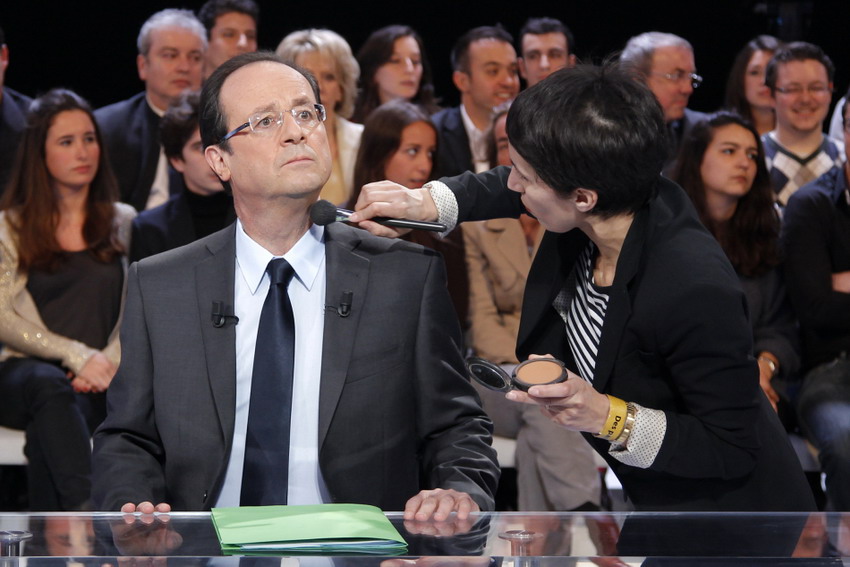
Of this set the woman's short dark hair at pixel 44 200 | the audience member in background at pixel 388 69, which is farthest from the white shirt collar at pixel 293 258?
the audience member in background at pixel 388 69

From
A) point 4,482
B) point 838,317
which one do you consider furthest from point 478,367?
point 4,482

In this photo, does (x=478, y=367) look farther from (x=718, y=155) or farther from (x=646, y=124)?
(x=718, y=155)

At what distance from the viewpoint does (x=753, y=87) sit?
5195 mm

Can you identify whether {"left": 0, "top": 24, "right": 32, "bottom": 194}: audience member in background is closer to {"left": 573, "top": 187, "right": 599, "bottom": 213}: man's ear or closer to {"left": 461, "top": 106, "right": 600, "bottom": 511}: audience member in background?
{"left": 461, "top": 106, "right": 600, "bottom": 511}: audience member in background

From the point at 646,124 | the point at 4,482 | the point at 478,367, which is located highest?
the point at 646,124

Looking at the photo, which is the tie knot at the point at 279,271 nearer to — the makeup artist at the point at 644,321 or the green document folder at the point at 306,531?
the makeup artist at the point at 644,321

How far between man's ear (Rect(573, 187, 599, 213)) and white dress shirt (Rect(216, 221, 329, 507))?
621mm

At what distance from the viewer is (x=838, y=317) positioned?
3697 mm

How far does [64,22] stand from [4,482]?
3338mm

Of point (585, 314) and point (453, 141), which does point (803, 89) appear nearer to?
point (453, 141)

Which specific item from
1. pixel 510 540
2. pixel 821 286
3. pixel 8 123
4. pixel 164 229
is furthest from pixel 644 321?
pixel 8 123

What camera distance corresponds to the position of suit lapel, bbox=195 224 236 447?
2.10 meters

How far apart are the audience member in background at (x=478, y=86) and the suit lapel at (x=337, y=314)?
293cm

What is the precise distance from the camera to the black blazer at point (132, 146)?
15.3ft
